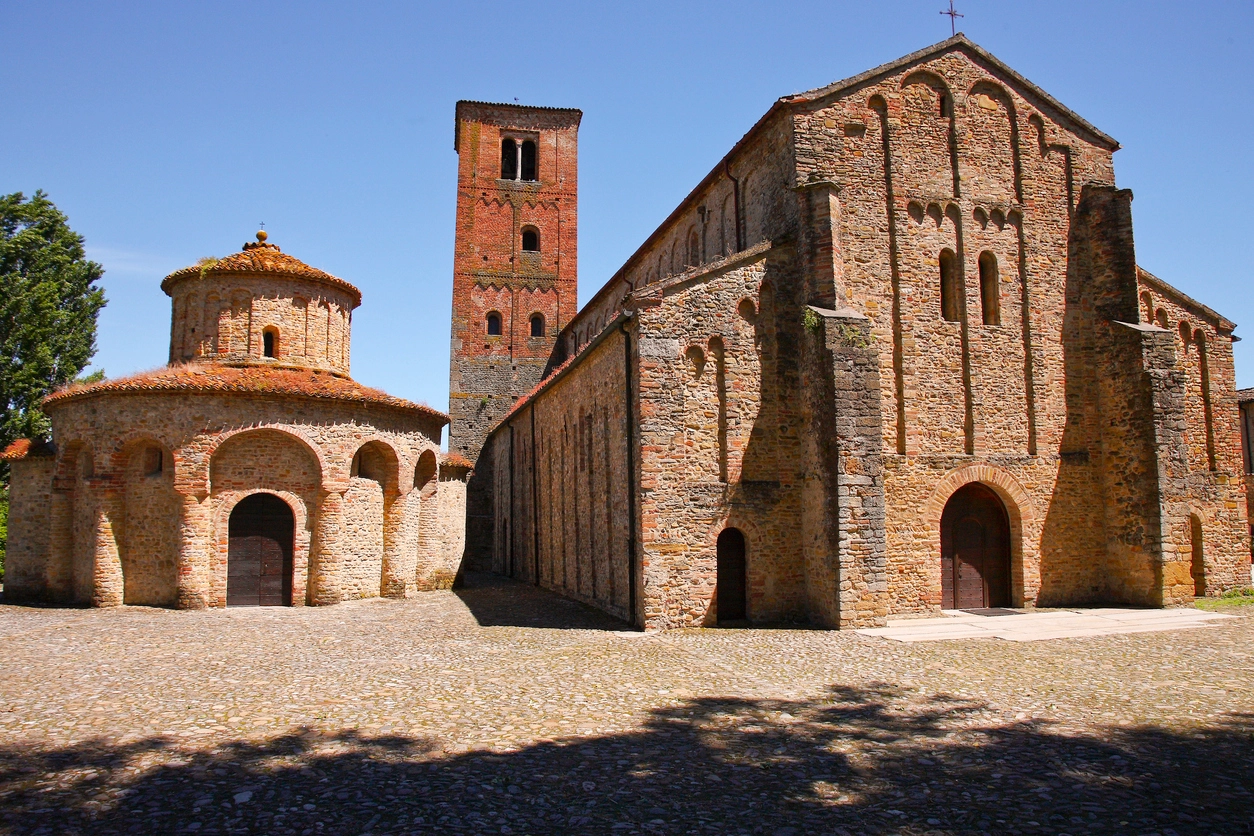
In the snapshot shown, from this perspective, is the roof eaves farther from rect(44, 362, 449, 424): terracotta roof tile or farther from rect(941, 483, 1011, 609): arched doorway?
rect(44, 362, 449, 424): terracotta roof tile

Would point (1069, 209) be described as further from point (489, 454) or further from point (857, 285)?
point (489, 454)

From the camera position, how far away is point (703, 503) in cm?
1488

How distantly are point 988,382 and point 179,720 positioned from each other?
15.7 meters

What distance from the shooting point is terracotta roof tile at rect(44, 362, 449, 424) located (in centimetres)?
1880

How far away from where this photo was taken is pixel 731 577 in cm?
1533

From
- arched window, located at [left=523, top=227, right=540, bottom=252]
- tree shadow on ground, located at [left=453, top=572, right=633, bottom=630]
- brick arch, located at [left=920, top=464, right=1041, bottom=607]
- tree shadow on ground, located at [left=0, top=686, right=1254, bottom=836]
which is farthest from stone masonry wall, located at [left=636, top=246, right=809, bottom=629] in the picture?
arched window, located at [left=523, top=227, right=540, bottom=252]

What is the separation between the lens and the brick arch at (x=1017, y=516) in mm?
16125

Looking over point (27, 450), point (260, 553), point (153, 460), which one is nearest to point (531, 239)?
point (153, 460)

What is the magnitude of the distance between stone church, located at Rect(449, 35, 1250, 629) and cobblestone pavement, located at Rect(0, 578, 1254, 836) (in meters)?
2.40

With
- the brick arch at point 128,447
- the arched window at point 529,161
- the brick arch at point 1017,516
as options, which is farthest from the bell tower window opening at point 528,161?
the brick arch at point 1017,516

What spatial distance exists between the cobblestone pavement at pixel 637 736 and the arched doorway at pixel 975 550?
3.68 meters

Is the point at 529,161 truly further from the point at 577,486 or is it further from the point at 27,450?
the point at 27,450

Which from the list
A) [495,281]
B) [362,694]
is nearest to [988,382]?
[362,694]

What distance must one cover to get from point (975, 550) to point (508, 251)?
2722 centimetres
